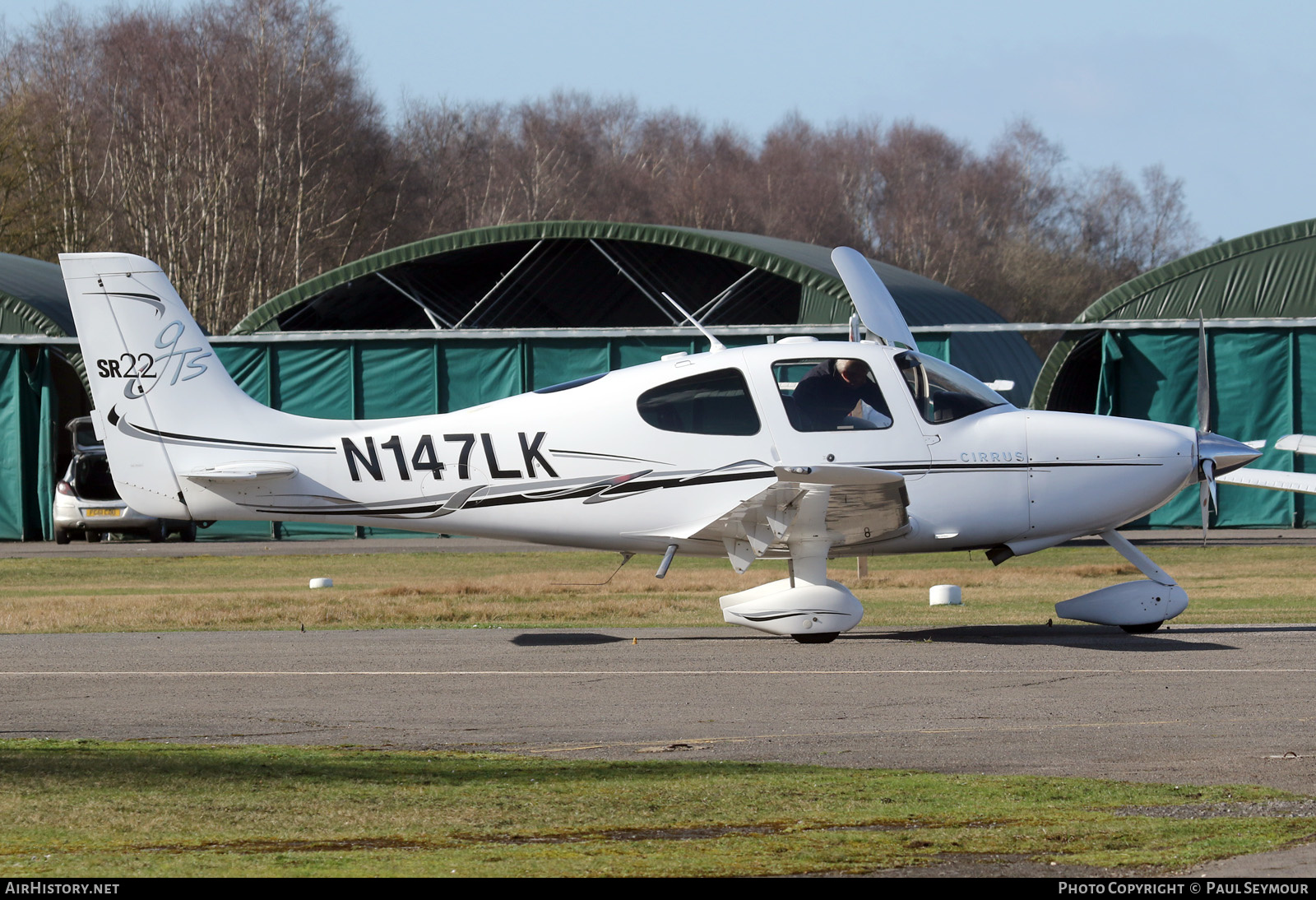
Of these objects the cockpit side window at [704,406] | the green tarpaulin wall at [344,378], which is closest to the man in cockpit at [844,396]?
the cockpit side window at [704,406]

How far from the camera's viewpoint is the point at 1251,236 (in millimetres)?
26734

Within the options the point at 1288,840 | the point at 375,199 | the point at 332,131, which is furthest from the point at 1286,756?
the point at 375,199

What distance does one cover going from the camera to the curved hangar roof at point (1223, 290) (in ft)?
87.0

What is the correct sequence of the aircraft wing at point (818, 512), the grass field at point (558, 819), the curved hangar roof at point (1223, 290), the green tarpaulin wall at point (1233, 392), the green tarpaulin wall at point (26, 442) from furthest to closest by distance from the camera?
the green tarpaulin wall at point (26, 442) < the curved hangar roof at point (1223, 290) < the green tarpaulin wall at point (1233, 392) < the aircraft wing at point (818, 512) < the grass field at point (558, 819)

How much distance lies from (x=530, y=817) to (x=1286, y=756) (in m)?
3.82

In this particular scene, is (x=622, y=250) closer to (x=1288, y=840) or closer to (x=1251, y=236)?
(x=1251, y=236)

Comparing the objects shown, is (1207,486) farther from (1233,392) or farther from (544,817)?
(1233,392)

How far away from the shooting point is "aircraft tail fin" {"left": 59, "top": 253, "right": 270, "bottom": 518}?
40.7ft

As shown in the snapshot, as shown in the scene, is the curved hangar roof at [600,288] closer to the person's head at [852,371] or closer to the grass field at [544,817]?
the person's head at [852,371]

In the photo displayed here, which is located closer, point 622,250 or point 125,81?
point 622,250

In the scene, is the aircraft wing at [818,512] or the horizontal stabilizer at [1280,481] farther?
the horizontal stabilizer at [1280,481]

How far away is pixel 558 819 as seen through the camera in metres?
5.82

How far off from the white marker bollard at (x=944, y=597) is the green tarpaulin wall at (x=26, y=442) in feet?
63.9

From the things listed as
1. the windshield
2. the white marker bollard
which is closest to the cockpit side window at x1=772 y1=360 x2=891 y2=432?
the windshield
